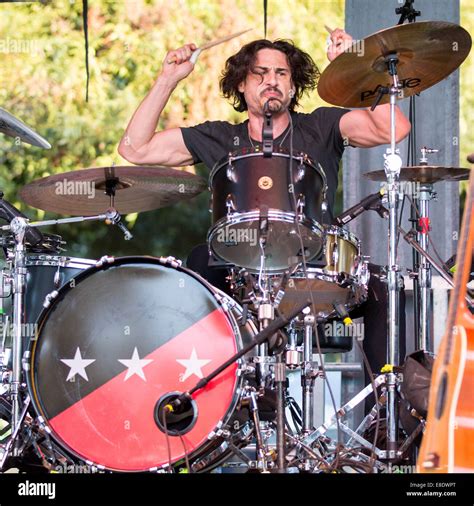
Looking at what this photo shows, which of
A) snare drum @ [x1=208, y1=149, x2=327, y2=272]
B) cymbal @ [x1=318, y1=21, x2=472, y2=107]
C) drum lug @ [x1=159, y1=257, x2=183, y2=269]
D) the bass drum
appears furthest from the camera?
cymbal @ [x1=318, y1=21, x2=472, y2=107]

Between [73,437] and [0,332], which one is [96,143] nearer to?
[0,332]

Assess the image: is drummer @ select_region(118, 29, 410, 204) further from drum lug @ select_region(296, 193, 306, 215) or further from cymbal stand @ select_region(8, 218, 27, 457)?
cymbal stand @ select_region(8, 218, 27, 457)

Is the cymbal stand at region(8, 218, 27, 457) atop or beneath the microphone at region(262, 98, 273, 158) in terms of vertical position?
beneath

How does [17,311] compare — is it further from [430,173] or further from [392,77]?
[430,173]

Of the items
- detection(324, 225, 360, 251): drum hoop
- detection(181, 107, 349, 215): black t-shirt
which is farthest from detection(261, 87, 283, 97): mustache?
detection(324, 225, 360, 251): drum hoop

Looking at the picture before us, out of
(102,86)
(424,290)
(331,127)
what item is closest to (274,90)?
(331,127)

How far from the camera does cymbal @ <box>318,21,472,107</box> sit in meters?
3.17

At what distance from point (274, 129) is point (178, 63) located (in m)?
0.55

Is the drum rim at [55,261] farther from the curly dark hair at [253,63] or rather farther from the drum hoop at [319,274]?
the curly dark hair at [253,63]

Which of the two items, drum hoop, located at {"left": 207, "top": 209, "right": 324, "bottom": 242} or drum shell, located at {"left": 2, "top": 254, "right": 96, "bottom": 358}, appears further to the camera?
drum shell, located at {"left": 2, "top": 254, "right": 96, "bottom": 358}

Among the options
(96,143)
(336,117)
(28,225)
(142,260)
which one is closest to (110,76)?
(96,143)

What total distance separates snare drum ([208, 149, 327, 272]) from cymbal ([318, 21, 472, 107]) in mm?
407

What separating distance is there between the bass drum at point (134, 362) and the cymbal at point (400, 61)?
3.07 feet

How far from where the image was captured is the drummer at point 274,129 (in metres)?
3.72
